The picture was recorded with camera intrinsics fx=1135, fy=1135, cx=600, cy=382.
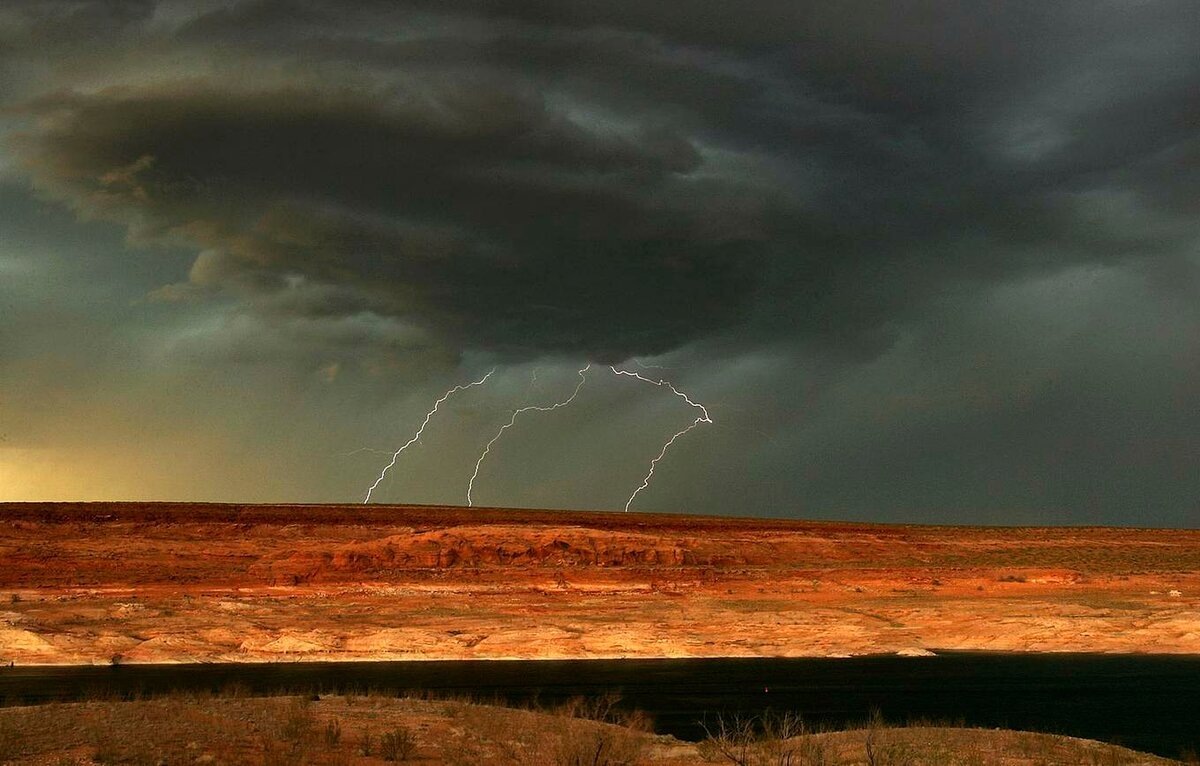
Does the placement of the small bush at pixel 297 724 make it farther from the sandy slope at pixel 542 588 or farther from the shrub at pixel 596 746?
the sandy slope at pixel 542 588

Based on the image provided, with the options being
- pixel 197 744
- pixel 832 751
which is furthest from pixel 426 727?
pixel 832 751

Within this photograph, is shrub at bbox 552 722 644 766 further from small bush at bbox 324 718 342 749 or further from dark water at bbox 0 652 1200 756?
dark water at bbox 0 652 1200 756

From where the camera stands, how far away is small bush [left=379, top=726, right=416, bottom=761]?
23.0 metres

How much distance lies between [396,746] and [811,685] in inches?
1049

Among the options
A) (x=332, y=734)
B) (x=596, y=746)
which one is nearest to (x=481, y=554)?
(x=596, y=746)

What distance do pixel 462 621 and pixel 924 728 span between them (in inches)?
1425

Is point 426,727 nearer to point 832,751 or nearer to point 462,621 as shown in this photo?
point 832,751

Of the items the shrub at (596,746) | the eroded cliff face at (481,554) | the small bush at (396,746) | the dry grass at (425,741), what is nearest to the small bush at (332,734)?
the dry grass at (425,741)

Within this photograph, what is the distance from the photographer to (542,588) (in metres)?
71.8

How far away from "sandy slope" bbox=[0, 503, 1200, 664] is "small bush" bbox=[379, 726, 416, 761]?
32292 mm

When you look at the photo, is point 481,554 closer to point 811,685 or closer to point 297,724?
point 811,685

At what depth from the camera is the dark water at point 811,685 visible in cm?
3678

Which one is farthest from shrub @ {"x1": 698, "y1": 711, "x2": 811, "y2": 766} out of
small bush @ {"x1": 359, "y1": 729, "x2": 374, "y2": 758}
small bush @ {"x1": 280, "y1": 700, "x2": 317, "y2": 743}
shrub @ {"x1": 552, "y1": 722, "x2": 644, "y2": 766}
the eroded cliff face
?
the eroded cliff face

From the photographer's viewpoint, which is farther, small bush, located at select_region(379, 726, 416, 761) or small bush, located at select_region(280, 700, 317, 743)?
small bush, located at select_region(280, 700, 317, 743)
